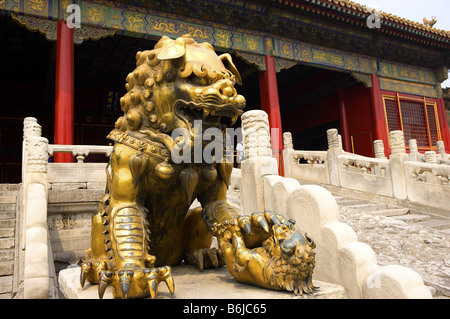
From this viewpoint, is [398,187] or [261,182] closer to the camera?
[261,182]

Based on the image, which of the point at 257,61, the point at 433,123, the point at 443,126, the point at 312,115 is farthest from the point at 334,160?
the point at 443,126

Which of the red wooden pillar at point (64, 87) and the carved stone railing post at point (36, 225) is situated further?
the red wooden pillar at point (64, 87)

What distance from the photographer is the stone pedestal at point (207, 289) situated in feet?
4.79

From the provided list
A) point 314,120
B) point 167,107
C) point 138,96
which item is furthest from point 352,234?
point 314,120

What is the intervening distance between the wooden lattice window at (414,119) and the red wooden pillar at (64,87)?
423 inches

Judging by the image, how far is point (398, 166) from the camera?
6.20 m

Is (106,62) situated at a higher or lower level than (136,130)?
higher

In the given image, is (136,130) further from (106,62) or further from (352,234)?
(106,62)

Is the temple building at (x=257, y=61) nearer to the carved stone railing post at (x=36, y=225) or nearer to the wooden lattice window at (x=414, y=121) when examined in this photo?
the wooden lattice window at (x=414, y=121)

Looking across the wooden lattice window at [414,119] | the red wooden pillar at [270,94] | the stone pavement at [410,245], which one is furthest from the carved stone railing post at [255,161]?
the wooden lattice window at [414,119]

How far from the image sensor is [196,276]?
74.2 inches

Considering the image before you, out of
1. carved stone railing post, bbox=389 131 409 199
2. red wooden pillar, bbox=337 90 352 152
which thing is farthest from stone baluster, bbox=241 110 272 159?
red wooden pillar, bbox=337 90 352 152

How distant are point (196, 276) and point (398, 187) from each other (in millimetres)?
5590
